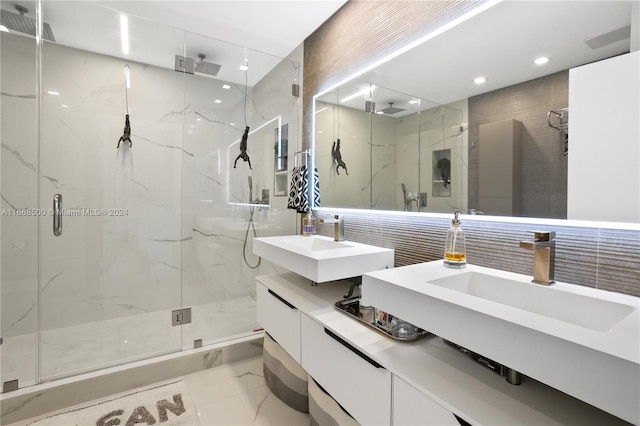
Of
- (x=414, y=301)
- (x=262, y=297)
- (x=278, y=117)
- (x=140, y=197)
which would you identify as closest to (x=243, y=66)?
(x=278, y=117)

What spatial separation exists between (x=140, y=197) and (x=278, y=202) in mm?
1096

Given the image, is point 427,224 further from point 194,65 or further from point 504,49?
point 194,65

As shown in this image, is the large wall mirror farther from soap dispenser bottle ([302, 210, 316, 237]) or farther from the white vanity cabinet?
the white vanity cabinet

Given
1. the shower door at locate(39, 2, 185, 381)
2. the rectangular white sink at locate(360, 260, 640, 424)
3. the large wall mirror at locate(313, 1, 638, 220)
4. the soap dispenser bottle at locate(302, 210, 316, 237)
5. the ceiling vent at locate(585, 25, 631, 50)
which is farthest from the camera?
the soap dispenser bottle at locate(302, 210, 316, 237)

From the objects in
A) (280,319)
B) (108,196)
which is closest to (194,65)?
(108,196)

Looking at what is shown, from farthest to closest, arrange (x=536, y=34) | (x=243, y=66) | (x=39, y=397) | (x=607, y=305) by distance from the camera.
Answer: (x=243, y=66) → (x=39, y=397) → (x=536, y=34) → (x=607, y=305)

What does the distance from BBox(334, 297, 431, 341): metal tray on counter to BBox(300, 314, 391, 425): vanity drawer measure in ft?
0.46

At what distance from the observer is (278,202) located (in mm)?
2764

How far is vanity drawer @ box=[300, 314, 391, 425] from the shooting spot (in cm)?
104

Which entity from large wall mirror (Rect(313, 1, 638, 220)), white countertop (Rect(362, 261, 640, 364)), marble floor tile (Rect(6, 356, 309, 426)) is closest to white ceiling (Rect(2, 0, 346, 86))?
large wall mirror (Rect(313, 1, 638, 220))

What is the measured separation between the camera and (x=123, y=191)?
7.76ft

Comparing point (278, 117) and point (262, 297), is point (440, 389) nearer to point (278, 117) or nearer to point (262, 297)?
point (262, 297)

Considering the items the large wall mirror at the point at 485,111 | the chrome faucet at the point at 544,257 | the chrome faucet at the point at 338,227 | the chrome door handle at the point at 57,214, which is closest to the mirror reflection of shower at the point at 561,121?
the large wall mirror at the point at 485,111

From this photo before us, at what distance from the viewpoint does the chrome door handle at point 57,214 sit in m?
2.10
